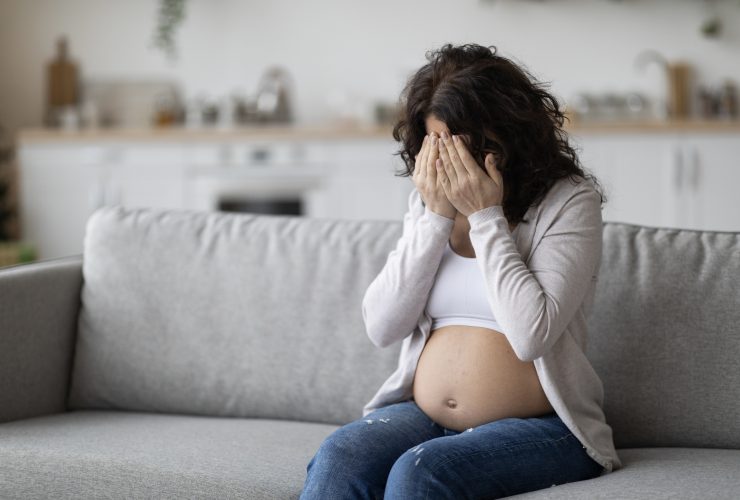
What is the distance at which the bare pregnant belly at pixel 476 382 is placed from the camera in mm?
1655

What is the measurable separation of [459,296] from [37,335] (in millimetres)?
1048

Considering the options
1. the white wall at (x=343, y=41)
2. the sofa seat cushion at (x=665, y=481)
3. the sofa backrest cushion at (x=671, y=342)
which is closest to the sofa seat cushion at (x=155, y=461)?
the sofa seat cushion at (x=665, y=481)

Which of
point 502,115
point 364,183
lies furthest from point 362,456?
point 364,183

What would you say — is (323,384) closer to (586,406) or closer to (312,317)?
(312,317)

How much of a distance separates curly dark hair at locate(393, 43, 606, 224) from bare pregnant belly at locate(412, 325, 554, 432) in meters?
0.24

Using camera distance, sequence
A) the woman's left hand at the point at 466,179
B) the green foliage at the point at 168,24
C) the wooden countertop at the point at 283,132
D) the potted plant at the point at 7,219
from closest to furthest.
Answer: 1. the woman's left hand at the point at 466,179
2. the potted plant at the point at 7,219
3. the wooden countertop at the point at 283,132
4. the green foliage at the point at 168,24

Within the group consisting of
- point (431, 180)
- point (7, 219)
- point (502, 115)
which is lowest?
point (7, 219)

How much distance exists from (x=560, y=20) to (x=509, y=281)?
13.9ft

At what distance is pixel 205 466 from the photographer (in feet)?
5.75

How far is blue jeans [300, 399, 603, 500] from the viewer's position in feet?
4.82

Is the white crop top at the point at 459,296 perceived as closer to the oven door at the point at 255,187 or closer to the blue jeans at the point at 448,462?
the blue jeans at the point at 448,462

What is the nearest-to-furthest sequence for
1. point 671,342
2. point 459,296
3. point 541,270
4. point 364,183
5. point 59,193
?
point 541,270 < point 459,296 < point 671,342 < point 364,183 < point 59,193

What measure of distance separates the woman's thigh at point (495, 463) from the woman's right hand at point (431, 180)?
391 millimetres

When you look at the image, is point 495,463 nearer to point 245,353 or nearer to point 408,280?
point 408,280
